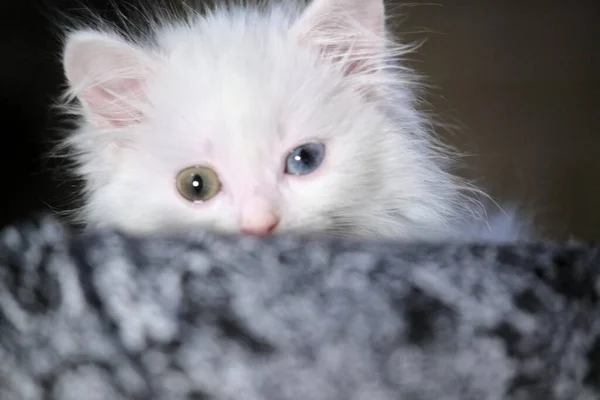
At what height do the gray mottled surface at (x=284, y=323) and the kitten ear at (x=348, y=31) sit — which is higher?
the kitten ear at (x=348, y=31)

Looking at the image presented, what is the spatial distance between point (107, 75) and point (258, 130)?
0.29 meters

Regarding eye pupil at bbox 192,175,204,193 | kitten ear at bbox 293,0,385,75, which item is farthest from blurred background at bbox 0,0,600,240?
eye pupil at bbox 192,175,204,193

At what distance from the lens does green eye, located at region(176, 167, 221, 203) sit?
1000 mm

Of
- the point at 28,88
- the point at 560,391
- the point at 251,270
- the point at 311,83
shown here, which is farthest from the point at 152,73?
the point at 560,391

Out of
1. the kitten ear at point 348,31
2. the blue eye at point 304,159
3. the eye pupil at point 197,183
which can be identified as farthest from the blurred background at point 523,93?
the eye pupil at point 197,183

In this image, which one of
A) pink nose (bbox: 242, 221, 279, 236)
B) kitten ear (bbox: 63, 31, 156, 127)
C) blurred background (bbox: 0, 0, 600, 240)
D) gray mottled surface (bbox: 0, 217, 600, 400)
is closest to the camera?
gray mottled surface (bbox: 0, 217, 600, 400)

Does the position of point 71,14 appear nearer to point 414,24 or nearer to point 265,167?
point 265,167

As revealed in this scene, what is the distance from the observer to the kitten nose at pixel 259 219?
917 millimetres

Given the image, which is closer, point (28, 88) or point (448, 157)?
point (448, 157)

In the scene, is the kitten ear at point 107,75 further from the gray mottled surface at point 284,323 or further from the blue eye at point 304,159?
the gray mottled surface at point 284,323

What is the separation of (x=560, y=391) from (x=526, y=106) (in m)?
1.17

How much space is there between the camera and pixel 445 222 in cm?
115

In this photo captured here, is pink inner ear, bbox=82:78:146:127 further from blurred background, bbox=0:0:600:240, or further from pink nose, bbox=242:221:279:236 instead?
blurred background, bbox=0:0:600:240

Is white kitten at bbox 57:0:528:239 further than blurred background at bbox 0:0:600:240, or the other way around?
blurred background at bbox 0:0:600:240
